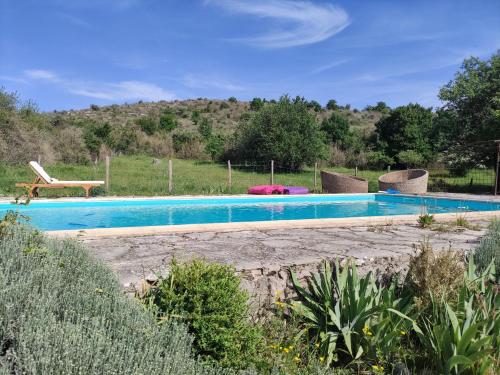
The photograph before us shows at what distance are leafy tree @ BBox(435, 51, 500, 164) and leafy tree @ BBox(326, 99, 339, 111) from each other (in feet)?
105

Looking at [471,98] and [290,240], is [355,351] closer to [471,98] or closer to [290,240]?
[290,240]

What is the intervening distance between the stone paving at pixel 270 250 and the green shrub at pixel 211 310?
0.41 meters

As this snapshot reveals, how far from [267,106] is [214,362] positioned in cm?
2200

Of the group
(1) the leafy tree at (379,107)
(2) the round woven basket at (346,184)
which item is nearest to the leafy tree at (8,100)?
(2) the round woven basket at (346,184)

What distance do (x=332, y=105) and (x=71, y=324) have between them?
4976cm

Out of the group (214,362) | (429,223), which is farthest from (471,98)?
(214,362)

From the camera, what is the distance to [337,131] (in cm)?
3081

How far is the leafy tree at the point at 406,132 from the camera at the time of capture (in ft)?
85.0

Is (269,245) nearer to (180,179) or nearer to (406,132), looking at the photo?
(180,179)

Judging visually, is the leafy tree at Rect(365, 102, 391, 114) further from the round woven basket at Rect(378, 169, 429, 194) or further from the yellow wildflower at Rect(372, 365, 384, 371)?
the yellow wildflower at Rect(372, 365, 384, 371)

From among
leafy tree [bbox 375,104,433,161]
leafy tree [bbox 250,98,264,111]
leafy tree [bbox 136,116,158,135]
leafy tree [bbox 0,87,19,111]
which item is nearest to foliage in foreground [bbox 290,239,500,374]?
leafy tree [bbox 0,87,19,111]

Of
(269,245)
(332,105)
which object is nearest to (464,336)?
(269,245)

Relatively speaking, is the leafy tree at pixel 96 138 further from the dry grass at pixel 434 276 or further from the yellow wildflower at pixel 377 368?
the yellow wildflower at pixel 377 368

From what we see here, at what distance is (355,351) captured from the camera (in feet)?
9.95
